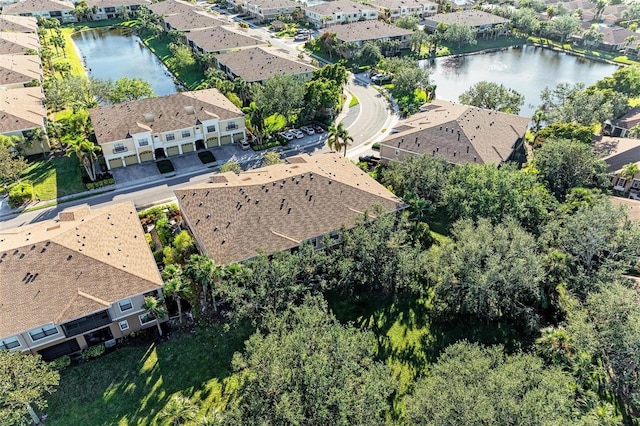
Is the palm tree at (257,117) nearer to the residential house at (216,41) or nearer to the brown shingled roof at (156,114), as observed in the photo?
the brown shingled roof at (156,114)

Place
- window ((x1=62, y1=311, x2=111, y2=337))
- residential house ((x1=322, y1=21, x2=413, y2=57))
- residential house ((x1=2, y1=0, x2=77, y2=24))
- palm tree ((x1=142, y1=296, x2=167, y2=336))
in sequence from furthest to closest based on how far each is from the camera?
Answer: residential house ((x1=2, y1=0, x2=77, y2=24)), residential house ((x1=322, y1=21, x2=413, y2=57)), palm tree ((x1=142, y1=296, x2=167, y2=336)), window ((x1=62, y1=311, x2=111, y2=337))

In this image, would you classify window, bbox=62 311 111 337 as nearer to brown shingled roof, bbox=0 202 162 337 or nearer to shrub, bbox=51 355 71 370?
brown shingled roof, bbox=0 202 162 337

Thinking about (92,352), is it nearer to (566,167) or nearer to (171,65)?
(566,167)

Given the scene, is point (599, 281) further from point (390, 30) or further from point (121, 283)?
point (390, 30)

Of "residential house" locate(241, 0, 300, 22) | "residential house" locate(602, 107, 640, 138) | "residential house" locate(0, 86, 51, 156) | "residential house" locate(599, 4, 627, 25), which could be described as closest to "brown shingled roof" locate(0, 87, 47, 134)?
"residential house" locate(0, 86, 51, 156)

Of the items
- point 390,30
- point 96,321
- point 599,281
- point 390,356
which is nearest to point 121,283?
point 96,321

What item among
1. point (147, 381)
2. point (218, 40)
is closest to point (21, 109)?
point (218, 40)

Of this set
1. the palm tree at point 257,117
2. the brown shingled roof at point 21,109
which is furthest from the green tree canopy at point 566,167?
the brown shingled roof at point 21,109
